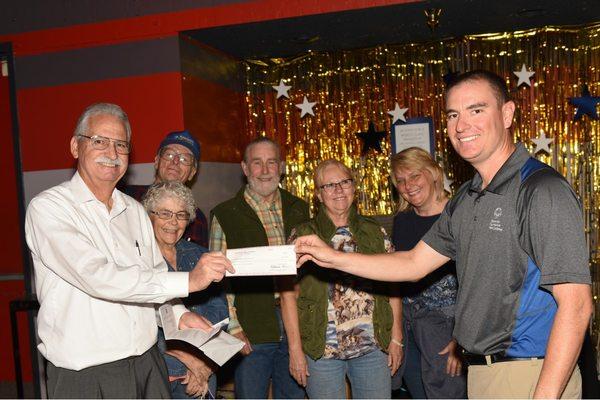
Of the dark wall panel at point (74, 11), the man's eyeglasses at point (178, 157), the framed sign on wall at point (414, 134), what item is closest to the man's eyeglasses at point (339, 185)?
the man's eyeglasses at point (178, 157)

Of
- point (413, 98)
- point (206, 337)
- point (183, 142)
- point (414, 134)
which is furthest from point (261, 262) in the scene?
point (413, 98)

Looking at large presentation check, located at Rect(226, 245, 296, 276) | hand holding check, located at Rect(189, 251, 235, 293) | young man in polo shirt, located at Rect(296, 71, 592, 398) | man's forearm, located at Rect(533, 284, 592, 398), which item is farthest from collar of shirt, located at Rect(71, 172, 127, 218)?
man's forearm, located at Rect(533, 284, 592, 398)

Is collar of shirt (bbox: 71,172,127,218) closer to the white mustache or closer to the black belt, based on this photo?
the white mustache

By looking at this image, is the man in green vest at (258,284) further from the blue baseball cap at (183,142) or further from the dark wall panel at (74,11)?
the dark wall panel at (74,11)

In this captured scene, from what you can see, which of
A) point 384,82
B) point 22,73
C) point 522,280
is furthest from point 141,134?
point 522,280

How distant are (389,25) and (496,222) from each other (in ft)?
11.6

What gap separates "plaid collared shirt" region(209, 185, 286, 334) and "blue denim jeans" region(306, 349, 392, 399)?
2.37 ft

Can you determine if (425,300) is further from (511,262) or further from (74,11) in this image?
(74,11)

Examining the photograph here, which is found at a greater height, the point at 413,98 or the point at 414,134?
the point at 413,98

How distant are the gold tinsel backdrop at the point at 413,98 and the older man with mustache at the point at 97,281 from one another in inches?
147

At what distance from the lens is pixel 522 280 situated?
7.30ft

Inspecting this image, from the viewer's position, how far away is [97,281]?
237 centimetres

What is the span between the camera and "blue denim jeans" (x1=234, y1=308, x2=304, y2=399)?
154 inches

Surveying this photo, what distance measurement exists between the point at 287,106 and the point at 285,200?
234 centimetres
